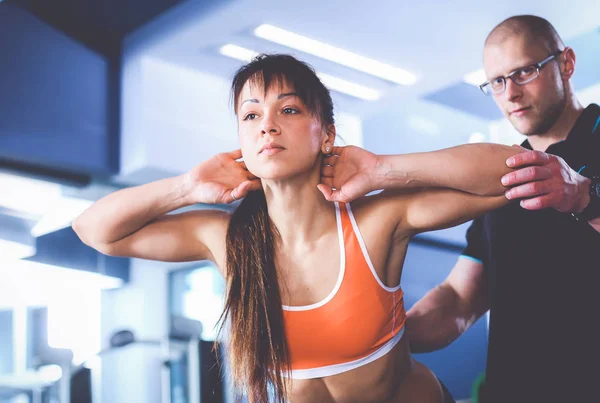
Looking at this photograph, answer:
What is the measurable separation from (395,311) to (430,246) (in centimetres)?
412

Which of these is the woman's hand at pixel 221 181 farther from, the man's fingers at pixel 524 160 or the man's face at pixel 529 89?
the man's face at pixel 529 89

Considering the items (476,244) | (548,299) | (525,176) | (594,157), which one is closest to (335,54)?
(476,244)

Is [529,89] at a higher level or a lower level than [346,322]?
higher

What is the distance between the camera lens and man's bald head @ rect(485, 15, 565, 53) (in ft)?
6.49

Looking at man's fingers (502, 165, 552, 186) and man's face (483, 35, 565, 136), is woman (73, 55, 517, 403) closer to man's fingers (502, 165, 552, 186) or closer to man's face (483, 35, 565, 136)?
man's fingers (502, 165, 552, 186)

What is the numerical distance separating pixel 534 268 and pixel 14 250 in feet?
9.19

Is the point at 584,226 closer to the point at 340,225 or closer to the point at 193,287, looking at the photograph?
the point at 340,225

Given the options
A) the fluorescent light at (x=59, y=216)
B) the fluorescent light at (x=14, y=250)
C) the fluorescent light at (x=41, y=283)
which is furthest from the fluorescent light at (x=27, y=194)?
the fluorescent light at (x=41, y=283)

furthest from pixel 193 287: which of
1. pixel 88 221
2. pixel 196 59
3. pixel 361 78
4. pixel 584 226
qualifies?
pixel 584 226

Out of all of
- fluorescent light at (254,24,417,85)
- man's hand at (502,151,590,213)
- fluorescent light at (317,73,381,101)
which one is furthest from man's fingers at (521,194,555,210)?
fluorescent light at (317,73,381,101)

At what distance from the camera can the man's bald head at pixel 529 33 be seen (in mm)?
1978

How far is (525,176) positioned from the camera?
1.35 metres

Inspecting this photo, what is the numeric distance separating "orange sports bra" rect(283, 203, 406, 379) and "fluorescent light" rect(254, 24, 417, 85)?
2416 mm

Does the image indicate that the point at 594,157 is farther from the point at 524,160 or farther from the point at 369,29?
the point at 369,29
